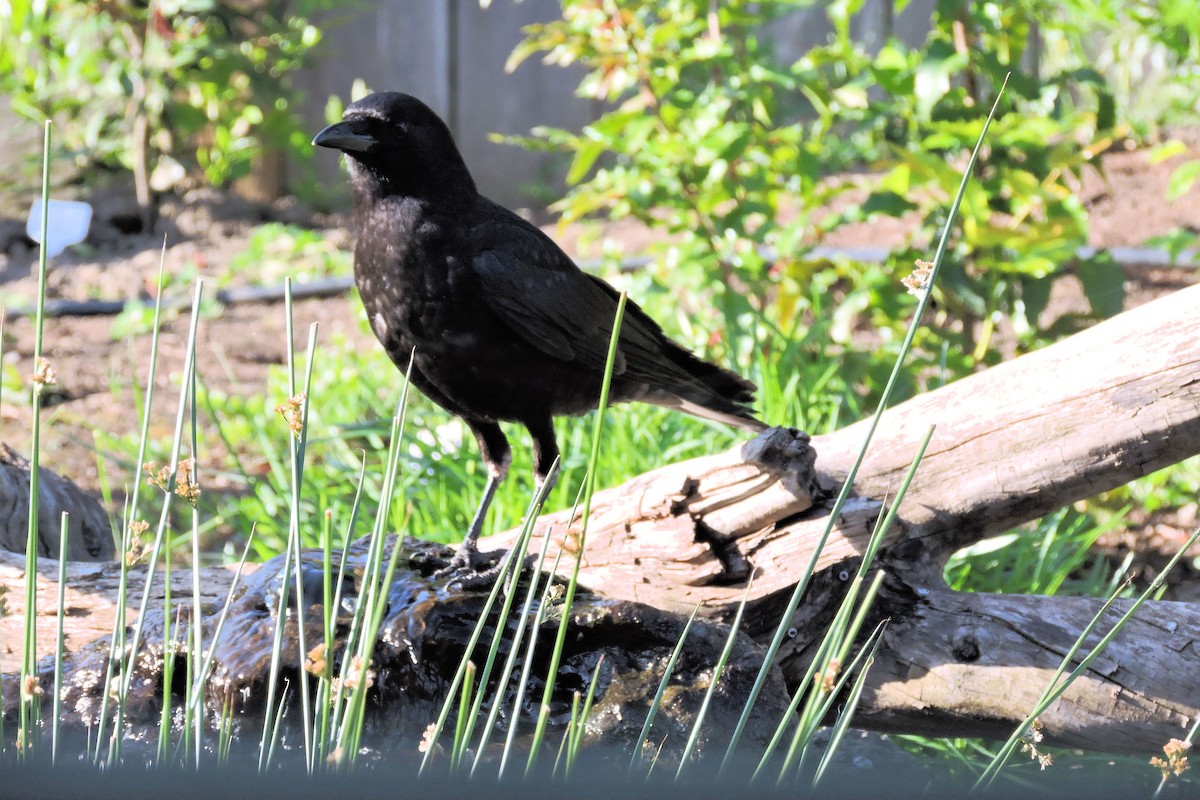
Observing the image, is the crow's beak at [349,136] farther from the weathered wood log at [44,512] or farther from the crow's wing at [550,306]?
the weathered wood log at [44,512]

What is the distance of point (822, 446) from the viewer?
8.98 ft

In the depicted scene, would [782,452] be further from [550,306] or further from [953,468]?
[550,306]

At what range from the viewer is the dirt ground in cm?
491

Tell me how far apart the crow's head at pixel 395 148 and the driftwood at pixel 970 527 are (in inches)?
35.0

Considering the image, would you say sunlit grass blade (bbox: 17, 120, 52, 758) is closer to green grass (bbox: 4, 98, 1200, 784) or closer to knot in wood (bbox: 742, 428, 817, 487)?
knot in wood (bbox: 742, 428, 817, 487)

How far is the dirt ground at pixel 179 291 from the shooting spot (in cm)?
491

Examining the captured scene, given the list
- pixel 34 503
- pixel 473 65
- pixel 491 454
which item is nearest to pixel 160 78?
pixel 473 65

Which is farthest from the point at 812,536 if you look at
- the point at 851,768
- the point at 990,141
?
the point at 990,141

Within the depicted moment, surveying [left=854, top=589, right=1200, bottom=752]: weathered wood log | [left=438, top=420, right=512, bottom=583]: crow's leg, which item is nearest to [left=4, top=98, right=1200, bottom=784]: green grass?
[left=438, top=420, right=512, bottom=583]: crow's leg

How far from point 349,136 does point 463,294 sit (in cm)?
43

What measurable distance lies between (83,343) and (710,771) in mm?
4714

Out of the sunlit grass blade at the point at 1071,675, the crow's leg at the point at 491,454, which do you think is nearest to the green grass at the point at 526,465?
the crow's leg at the point at 491,454

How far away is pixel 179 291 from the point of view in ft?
20.4

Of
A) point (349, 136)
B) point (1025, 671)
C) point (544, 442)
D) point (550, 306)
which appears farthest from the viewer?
point (544, 442)
